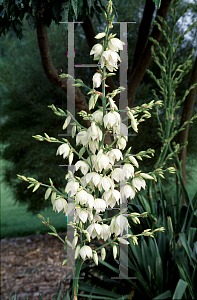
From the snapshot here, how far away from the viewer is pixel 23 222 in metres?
3.75

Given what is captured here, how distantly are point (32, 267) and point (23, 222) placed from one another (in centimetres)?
122

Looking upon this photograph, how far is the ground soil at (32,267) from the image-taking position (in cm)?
220

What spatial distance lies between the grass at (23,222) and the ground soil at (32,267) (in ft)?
0.57

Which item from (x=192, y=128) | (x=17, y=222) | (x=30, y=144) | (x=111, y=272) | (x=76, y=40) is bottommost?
(x=17, y=222)

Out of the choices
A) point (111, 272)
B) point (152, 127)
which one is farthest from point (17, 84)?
point (111, 272)

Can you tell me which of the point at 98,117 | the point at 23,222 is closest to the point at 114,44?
the point at 98,117

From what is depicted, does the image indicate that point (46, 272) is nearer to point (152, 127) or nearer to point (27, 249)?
point (27, 249)

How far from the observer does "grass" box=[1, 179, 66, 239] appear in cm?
355

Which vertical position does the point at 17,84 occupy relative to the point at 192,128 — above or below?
above

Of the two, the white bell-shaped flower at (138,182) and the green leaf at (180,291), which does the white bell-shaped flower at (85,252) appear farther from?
the green leaf at (180,291)

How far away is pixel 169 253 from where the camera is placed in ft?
4.77

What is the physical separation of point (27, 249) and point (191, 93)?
2.29 metres

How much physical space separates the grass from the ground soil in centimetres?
17

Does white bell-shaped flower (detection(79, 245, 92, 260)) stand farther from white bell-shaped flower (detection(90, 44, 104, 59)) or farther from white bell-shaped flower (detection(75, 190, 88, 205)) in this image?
white bell-shaped flower (detection(90, 44, 104, 59))
